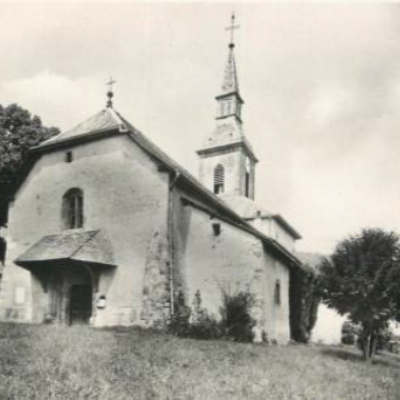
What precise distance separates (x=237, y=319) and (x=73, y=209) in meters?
7.82

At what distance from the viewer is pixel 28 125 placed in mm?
24141

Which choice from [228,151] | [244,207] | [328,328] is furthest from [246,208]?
[328,328]

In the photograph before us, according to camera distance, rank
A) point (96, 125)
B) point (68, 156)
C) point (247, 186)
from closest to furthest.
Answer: point (68, 156), point (96, 125), point (247, 186)

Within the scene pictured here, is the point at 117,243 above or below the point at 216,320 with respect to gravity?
above

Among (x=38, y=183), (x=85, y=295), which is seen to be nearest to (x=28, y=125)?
(x=38, y=183)

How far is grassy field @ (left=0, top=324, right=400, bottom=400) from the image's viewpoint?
6652 mm

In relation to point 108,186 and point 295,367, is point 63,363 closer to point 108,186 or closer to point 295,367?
point 295,367

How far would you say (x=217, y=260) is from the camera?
17.8 meters

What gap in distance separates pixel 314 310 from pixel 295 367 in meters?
14.6

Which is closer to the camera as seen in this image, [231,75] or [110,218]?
[110,218]

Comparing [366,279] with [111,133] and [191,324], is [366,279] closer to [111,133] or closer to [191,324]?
[191,324]

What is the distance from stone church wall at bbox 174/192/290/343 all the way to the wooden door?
3.65 metres

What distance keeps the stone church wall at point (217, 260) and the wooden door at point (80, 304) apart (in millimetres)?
3650

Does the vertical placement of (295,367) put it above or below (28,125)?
below
